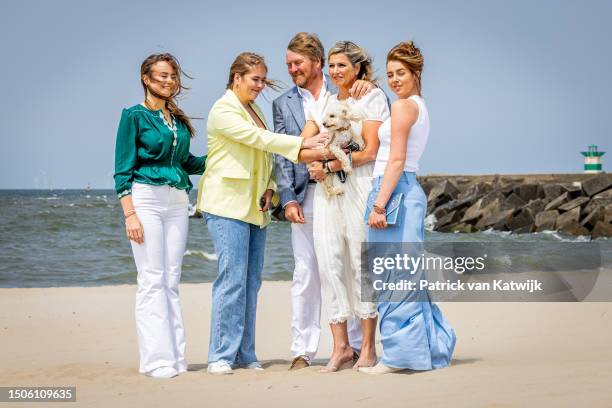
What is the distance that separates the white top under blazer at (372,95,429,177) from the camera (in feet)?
15.1

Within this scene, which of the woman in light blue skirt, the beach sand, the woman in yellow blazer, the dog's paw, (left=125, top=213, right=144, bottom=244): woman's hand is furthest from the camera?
the woman in yellow blazer

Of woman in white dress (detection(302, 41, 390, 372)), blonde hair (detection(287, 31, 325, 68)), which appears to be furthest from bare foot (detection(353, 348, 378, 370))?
blonde hair (detection(287, 31, 325, 68))

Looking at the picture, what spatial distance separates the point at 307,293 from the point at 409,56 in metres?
1.62

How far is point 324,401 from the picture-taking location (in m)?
4.09

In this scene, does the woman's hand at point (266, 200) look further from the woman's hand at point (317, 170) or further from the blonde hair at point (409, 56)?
the blonde hair at point (409, 56)

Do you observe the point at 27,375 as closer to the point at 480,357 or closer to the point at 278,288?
the point at 480,357

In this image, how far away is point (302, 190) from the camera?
201 inches

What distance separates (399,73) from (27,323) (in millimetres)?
5171

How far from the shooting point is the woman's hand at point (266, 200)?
5090mm

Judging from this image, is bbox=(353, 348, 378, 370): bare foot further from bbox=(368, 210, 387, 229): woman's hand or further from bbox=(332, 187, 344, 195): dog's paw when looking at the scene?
bbox=(332, 187, 344, 195): dog's paw

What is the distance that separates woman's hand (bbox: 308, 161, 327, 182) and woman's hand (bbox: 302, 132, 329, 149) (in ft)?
0.34

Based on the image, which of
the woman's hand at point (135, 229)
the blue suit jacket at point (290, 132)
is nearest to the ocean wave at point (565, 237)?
the blue suit jacket at point (290, 132)

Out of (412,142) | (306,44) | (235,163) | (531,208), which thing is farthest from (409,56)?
(531,208)

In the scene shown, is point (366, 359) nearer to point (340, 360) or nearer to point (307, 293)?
point (340, 360)
